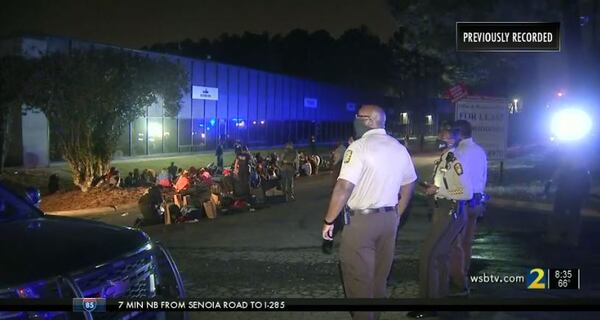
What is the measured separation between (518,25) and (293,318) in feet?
13.6

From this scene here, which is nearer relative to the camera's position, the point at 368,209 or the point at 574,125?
the point at 368,209

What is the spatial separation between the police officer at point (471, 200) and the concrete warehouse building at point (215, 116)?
53.1 ft

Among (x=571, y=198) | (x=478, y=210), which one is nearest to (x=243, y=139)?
(x=571, y=198)

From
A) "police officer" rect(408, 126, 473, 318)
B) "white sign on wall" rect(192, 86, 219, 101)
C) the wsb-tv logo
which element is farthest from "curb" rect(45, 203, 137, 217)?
"white sign on wall" rect(192, 86, 219, 101)

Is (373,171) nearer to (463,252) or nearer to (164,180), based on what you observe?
(463,252)

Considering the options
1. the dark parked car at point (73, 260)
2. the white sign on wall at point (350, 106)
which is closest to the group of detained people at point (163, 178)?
the dark parked car at point (73, 260)

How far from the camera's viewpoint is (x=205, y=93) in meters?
37.6

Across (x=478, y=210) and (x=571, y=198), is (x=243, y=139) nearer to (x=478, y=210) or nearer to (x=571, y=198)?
(x=571, y=198)

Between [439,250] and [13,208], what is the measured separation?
375cm

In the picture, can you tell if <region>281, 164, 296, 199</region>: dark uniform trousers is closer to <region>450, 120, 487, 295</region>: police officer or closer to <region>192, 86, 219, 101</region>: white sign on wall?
<region>450, 120, 487, 295</region>: police officer

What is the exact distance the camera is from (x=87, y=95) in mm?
16531

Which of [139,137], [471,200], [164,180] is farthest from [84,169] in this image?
[139,137]

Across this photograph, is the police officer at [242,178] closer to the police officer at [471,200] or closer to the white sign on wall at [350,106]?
the police officer at [471,200]

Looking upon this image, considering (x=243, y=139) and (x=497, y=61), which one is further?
(x=243, y=139)
